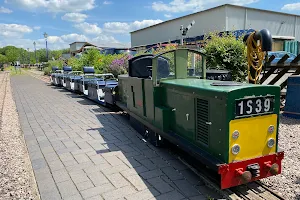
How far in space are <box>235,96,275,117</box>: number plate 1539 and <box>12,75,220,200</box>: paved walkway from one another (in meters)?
1.20

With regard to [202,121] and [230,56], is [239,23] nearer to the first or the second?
[230,56]

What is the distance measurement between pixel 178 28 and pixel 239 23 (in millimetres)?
7427

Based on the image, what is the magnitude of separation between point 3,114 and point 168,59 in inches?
259

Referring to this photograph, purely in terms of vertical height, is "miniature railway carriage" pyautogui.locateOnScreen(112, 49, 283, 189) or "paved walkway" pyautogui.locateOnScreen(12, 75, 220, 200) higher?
"miniature railway carriage" pyautogui.locateOnScreen(112, 49, 283, 189)

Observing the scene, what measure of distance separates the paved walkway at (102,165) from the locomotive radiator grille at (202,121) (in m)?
0.63

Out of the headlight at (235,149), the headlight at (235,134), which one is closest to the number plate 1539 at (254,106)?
the headlight at (235,134)

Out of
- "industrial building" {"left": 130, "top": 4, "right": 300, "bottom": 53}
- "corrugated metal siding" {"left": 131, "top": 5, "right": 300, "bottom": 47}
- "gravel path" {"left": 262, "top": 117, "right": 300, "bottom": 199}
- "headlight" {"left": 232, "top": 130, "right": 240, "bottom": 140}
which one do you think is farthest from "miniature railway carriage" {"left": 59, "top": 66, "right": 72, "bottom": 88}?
"corrugated metal siding" {"left": 131, "top": 5, "right": 300, "bottom": 47}

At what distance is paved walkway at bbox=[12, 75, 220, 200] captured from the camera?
3427mm

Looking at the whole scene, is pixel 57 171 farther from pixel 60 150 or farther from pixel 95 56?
pixel 95 56

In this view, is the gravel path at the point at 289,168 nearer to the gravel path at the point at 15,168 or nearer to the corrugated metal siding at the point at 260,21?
the gravel path at the point at 15,168

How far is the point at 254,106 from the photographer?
3.18 m

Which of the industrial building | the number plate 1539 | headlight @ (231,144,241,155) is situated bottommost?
headlight @ (231,144,241,155)

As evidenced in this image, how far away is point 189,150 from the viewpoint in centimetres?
369

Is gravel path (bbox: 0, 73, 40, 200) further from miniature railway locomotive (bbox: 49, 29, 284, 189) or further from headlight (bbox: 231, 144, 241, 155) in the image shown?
headlight (bbox: 231, 144, 241, 155)
